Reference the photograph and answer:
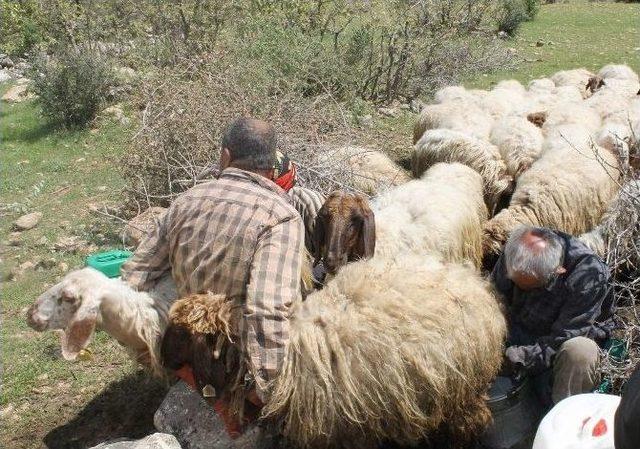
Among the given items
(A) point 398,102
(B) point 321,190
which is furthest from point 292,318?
(A) point 398,102

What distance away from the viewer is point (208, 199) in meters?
3.08

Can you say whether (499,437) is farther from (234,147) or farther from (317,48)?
(317,48)

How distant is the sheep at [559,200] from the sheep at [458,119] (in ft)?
5.19

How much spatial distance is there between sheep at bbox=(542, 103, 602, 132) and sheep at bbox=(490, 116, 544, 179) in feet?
0.89

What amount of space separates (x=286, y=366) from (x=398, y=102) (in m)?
9.21

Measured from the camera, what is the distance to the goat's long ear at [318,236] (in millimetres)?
4121

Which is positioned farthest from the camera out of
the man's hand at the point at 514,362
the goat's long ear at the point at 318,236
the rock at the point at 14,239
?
the rock at the point at 14,239

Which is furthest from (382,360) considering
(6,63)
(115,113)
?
(6,63)

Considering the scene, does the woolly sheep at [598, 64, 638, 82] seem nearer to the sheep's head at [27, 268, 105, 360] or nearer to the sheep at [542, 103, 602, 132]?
the sheep at [542, 103, 602, 132]

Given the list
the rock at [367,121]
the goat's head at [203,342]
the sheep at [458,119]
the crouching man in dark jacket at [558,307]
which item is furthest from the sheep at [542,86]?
the goat's head at [203,342]

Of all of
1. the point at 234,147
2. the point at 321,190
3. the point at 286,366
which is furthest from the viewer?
the point at 321,190

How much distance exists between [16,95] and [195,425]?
39.7 feet

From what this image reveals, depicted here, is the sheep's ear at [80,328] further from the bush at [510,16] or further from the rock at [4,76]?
the bush at [510,16]

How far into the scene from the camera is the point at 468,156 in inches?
262
